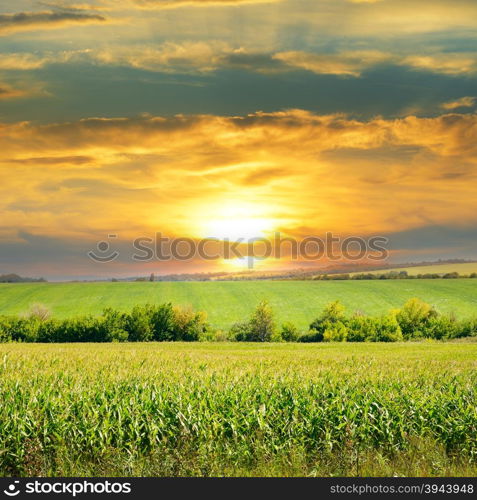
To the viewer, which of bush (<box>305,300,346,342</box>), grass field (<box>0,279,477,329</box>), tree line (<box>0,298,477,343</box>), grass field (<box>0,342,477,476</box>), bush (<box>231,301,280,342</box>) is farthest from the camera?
grass field (<box>0,279,477,329</box>)

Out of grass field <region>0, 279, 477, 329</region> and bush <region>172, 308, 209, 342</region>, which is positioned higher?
grass field <region>0, 279, 477, 329</region>

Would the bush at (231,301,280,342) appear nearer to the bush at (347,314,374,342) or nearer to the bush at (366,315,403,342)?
the bush at (347,314,374,342)

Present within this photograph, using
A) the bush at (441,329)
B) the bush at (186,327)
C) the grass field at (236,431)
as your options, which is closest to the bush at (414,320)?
the bush at (441,329)

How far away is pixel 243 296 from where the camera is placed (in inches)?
5049

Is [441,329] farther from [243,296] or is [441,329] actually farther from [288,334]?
[243,296]

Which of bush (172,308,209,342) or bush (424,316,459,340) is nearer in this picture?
bush (424,316,459,340)

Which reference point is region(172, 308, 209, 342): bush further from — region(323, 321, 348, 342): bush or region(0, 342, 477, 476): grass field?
region(0, 342, 477, 476): grass field

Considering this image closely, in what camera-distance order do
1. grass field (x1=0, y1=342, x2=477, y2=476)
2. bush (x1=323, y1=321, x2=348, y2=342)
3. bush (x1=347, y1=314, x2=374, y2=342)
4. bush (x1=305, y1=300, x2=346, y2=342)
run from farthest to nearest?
bush (x1=305, y1=300, x2=346, y2=342)
bush (x1=347, y1=314, x2=374, y2=342)
bush (x1=323, y1=321, x2=348, y2=342)
grass field (x1=0, y1=342, x2=477, y2=476)

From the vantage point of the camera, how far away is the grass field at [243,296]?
374 feet

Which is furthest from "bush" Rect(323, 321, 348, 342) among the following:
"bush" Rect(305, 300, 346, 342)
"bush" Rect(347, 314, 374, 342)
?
"bush" Rect(347, 314, 374, 342)

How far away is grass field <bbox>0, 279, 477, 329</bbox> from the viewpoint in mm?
113875

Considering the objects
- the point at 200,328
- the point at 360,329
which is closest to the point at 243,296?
the point at 200,328

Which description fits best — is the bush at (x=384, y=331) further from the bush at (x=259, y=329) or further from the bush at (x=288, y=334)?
the bush at (x=259, y=329)
